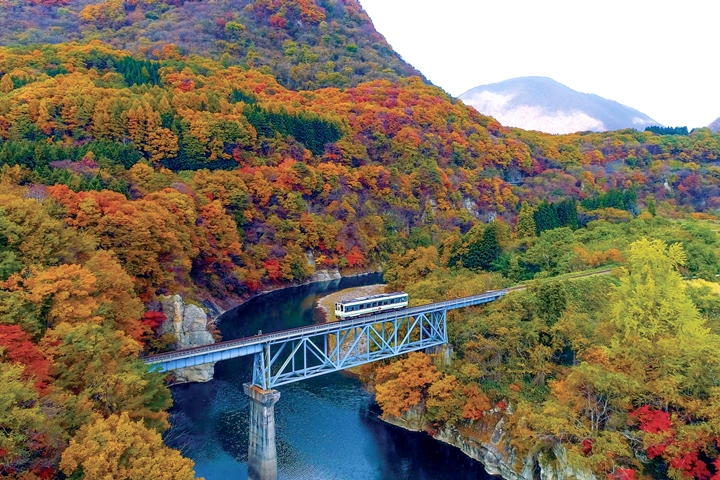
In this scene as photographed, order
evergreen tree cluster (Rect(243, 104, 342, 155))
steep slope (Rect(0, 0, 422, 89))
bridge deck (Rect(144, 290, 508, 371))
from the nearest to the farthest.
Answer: bridge deck (Rect(144, 290, 508, 371)) < evergreen tree cluster (Rect(243, 104, 342, 155)) < steep slope (Rect(0, 0, 422, 89))

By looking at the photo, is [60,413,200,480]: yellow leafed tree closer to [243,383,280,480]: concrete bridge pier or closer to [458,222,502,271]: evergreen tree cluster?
[243,383,280,480]: concrete bridge pier

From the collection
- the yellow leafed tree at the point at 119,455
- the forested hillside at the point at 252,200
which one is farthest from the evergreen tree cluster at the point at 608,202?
the yellow leafed tree at the point at 119,455

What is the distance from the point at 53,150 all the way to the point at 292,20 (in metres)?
85.3

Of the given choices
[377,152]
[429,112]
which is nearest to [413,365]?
[377,152]

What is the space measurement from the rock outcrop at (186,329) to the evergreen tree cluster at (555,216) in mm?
41896

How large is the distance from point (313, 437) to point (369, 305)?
9558 mm

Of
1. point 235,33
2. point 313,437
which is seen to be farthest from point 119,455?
point 235,33

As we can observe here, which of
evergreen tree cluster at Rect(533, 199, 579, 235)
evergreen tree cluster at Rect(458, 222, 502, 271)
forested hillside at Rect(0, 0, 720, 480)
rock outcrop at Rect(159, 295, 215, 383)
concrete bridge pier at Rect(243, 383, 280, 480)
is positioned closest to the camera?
forested hillside at Rect(0, 0, 720, 480)

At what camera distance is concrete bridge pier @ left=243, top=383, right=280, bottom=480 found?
27.5 meters

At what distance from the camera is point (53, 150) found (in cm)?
5225

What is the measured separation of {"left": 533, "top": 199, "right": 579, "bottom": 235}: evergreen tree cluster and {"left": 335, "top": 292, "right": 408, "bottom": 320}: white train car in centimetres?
3227

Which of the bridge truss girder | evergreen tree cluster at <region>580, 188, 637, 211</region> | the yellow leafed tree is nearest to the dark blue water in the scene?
the bridge truss girder

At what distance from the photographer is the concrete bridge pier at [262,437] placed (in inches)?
1081

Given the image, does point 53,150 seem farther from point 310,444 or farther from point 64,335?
point 310,444
